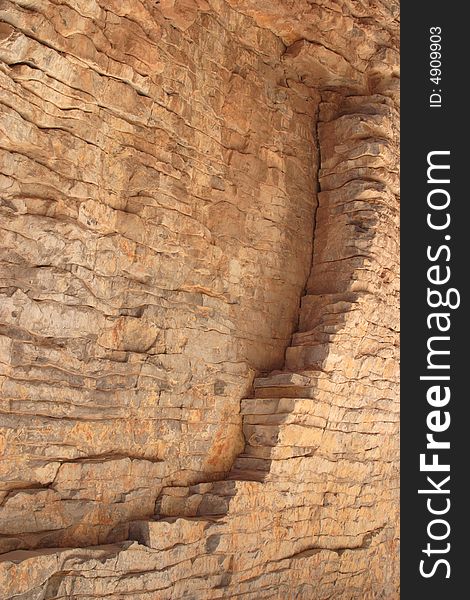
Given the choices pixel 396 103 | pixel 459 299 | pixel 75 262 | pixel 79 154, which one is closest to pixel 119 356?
pixel 75 262

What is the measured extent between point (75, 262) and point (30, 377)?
973mm

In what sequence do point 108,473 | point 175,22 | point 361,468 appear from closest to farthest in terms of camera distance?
point 108,473 → point 175,22 → point 361,468

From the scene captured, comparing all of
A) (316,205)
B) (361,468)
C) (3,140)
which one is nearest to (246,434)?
(361,468)

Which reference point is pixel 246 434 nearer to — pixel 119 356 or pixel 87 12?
pixel 119 356

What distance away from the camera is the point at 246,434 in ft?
23.8

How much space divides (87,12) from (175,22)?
111cm

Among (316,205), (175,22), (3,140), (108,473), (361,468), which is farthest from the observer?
(316,205)

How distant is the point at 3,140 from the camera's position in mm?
5449

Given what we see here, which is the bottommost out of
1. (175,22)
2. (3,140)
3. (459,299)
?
(459,299)

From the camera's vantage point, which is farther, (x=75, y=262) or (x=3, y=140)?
(x=75, y=262)

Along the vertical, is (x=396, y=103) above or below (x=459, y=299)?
above

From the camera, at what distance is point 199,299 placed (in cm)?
700

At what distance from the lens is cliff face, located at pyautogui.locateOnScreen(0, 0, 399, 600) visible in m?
5.57

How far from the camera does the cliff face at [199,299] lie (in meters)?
5.57
